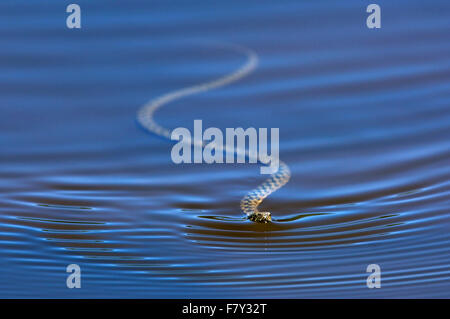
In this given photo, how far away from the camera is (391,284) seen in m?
4.93

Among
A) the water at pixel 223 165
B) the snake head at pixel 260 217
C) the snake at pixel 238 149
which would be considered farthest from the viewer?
the snake at pixel 238 149

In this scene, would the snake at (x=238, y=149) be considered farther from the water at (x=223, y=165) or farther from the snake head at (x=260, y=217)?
the water at (x=223, y=165)

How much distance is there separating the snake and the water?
11cm

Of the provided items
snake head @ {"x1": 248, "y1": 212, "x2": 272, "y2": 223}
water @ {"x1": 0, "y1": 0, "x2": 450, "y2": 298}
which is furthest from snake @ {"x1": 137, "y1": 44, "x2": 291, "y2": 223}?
water @ {"x1": 0, "y1": 0, "x2": 450, "y2": 298}

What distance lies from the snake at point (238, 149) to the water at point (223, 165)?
0.37 ft

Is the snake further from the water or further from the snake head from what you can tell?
the water

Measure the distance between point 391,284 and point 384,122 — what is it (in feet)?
12.8

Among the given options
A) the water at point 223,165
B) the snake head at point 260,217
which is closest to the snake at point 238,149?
the snake head at point 260,217

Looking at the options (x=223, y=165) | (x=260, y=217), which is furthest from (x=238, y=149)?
(x=260, y=217)

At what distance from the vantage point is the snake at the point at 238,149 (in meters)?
6.47

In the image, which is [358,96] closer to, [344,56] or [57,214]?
[344,56]

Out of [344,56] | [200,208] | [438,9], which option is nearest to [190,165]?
[200,208]

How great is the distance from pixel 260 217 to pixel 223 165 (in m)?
1.59

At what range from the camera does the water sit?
522 centimetres
